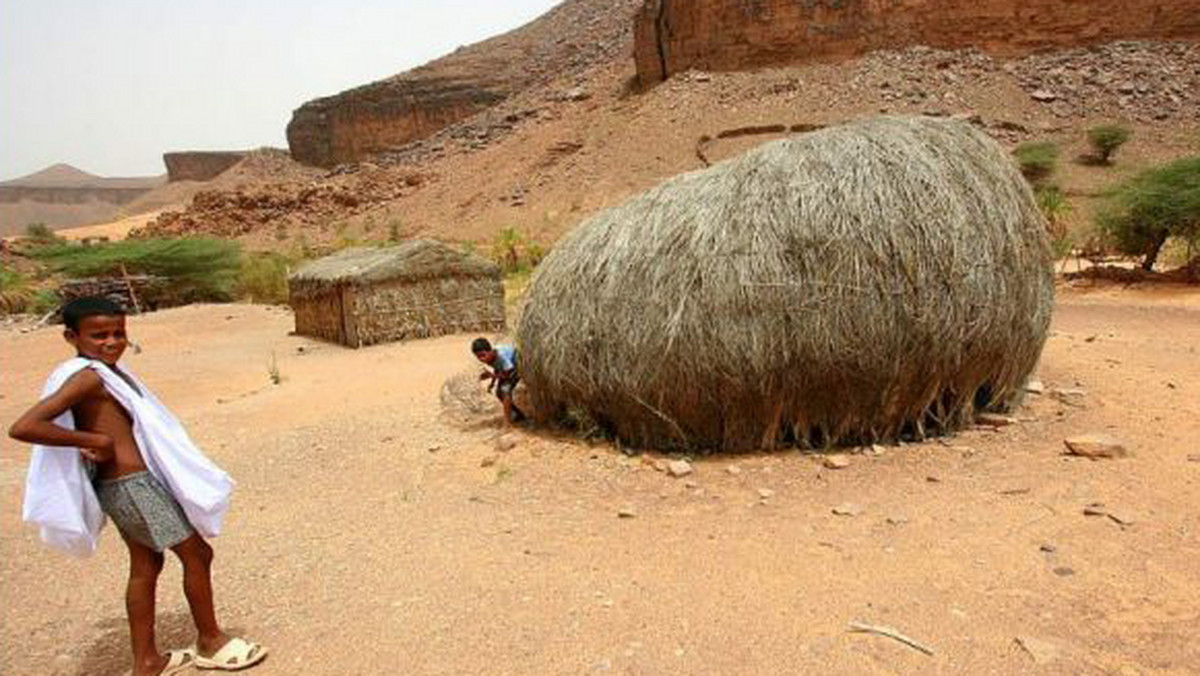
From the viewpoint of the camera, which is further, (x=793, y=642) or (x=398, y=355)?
(x=398, y=355)

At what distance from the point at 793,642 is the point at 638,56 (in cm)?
3910

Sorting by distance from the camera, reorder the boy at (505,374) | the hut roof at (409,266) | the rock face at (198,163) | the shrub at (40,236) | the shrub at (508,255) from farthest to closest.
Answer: the rock face at (198,163)
the shrub at (40,236)
the shrub at (508,255)
the hut roof at (409,266)
the boy at (505,374)

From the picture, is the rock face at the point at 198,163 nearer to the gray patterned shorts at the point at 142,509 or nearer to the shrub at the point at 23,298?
the shrub at the point at 23,298

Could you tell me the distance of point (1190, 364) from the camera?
270 inches

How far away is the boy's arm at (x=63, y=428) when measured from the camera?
2650mm

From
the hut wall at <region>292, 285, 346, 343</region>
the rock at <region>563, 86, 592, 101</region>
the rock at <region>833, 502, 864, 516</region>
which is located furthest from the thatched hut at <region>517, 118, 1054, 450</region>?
the rock at <region>563, 86, 592, 101</region>

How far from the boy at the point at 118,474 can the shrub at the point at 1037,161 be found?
23.8 m

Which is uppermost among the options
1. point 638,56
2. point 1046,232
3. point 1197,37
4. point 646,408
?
point 638,56

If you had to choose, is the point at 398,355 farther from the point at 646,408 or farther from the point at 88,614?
the point at 88,614

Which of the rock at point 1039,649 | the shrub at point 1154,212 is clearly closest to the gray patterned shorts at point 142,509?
the rock at point 1039,649

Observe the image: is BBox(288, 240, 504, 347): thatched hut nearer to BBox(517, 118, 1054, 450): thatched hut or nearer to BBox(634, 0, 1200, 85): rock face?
BBox(517, 118, 1054, 450): thatched hut

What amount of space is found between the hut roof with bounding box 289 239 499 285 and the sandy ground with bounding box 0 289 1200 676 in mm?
5265

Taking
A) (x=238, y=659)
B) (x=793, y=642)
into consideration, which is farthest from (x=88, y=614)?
(x=793, y=642)

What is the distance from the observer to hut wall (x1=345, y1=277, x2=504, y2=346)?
1128 centimetres
